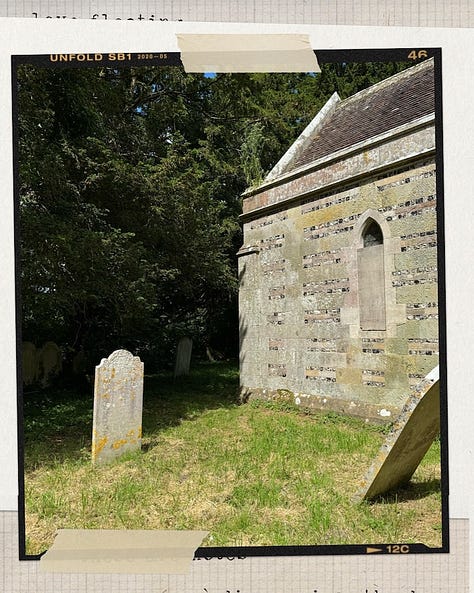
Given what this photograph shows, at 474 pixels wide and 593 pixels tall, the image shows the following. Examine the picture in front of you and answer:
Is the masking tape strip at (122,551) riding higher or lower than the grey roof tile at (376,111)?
lower

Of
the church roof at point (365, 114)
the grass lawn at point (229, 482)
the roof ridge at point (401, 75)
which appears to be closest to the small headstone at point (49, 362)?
the grass lawn at point (229, 482)

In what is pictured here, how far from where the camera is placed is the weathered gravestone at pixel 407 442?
306 centimetres

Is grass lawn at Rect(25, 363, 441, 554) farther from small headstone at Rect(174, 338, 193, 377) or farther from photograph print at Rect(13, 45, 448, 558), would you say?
small headstone at Rect(174, 338, 193, 377)

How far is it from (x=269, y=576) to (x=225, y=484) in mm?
890

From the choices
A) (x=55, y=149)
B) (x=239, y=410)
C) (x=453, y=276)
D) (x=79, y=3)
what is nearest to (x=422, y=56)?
(x=453, y=276)

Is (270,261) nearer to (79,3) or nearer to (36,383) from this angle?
(36,383)

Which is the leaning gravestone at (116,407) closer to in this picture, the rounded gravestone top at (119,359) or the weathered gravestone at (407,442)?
the rounded gravestone top at (119,359)

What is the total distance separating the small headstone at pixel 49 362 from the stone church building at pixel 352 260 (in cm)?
285

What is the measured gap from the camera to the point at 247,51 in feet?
10.5

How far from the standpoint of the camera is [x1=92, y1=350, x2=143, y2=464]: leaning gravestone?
4.26 metres

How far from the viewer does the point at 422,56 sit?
3213 mm

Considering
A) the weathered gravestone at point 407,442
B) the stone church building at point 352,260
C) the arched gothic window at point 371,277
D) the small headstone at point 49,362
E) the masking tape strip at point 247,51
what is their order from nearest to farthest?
the weathered gravestone at point 407,442, the masking tape strip at point 247,51, the stone church building at point 352,260, the arched gothic window at point 371,277, the small headstone at point 49,362

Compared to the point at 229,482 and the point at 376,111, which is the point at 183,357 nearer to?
the point at 229,482

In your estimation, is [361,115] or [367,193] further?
[361,115]
